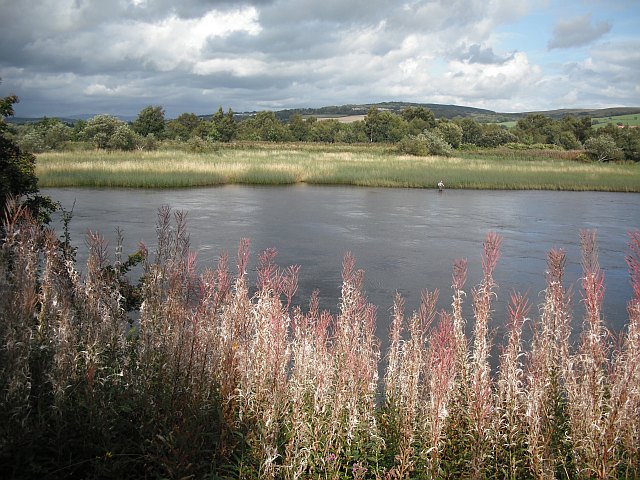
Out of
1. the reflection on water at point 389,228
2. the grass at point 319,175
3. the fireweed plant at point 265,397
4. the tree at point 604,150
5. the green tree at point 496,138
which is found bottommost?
the reflection on water at point 389,228

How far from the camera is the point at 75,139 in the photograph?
68.8 metres

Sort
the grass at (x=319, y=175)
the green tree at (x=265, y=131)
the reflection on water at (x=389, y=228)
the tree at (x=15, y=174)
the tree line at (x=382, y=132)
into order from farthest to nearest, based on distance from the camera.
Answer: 1. the green tree at (x=265, y=131)
2. the tree line at (x=382, y=132)
3. the grass at (x=319, y=175)
4. the reflection on water at (x=389, y=228)
5. the tree at (x=15, y=174)

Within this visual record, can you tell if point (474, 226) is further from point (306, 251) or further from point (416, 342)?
point (416, 342)

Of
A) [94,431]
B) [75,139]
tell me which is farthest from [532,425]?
[75,139]

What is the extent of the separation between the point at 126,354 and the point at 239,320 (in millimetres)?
910

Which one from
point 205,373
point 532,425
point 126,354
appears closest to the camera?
point 532,425

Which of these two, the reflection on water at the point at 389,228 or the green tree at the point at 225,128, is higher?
the green tree at the point at 225,128

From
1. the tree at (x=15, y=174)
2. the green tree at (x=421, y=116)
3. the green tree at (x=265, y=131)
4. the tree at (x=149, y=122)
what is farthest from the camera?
the green tree at (x=421, y=116)

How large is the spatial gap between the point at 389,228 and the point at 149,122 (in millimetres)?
67975

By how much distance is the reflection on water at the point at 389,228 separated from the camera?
1250 centimetres

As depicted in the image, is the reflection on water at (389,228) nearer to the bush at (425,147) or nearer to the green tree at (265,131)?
the bush at (425,147)

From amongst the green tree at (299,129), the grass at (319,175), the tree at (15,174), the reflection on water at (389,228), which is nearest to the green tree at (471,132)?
the green tree at (299,129)

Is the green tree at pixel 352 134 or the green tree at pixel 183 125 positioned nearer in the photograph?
the green tree at pixel 183 125

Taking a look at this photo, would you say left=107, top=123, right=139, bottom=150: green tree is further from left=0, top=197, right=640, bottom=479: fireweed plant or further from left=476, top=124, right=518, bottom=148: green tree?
left=476, top=124, right=518, bottom=148: green tree
